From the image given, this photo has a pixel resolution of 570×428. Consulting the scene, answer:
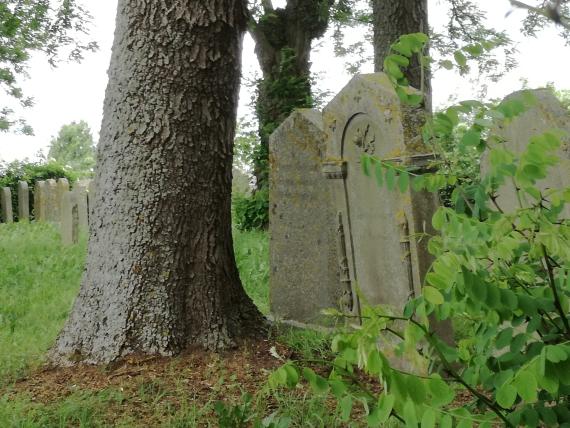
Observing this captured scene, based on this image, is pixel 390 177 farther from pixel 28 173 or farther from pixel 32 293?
pixel 28 173

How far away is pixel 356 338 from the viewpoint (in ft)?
4.74

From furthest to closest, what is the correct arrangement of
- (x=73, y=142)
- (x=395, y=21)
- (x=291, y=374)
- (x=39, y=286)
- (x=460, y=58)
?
(x=73, y=142) < (x=395, y=21) < (x=39, y=286) < (x=460, y=58) < (x=291, y=374)

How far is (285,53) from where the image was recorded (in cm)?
1272

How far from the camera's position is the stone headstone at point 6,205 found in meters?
17.0

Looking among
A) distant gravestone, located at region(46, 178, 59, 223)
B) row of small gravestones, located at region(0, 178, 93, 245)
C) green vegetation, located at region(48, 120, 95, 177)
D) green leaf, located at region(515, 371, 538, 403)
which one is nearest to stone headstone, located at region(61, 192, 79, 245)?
row of small gravestones, located at region(0, 178, 93, 245)

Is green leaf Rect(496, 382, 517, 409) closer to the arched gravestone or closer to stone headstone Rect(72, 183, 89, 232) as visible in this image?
the arched gravestone

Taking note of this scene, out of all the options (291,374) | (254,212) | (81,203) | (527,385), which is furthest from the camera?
(81,203)

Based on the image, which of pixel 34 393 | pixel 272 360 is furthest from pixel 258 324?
pixel 34 393

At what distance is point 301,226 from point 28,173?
15279 mm

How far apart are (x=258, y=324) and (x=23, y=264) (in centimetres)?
518

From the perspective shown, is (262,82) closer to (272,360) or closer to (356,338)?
(272,360)

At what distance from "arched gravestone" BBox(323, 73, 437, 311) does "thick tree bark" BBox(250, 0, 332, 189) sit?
695 centimetres

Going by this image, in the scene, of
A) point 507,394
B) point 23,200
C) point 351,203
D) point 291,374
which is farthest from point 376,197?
point 23,200

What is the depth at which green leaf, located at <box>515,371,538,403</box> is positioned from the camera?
4.37 feet
